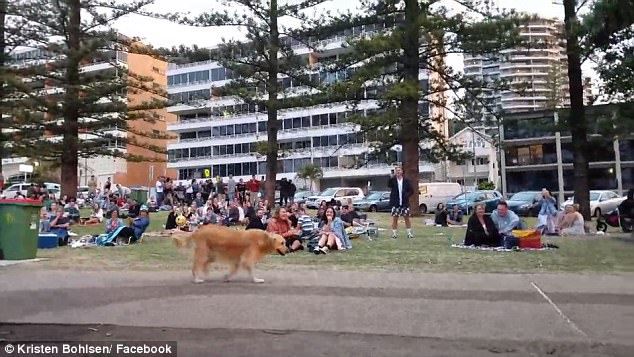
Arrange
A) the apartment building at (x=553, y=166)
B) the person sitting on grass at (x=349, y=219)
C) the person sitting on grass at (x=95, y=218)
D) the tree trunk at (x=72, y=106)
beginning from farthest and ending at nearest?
1. the apartment building at (x=553, y=166)
2. the tree trunk at (x=72, y=106)
3. the person sitting on grass at (x=95, y=218)
4. the person sitting on grass at (x=349, y=219)

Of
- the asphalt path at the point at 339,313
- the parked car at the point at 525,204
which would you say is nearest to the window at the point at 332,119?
Result: the parked car at the point at 525,204

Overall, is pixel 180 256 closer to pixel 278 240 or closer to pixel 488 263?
pixel 278 240

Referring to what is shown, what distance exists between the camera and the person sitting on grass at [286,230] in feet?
45.6

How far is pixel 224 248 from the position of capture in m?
9.39

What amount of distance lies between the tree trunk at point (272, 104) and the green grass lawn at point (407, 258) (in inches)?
566

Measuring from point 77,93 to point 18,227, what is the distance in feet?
53.0

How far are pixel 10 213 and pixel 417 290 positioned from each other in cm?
775

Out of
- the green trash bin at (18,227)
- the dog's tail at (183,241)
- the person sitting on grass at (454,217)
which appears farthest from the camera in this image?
the person sitting on grass at (454,217)

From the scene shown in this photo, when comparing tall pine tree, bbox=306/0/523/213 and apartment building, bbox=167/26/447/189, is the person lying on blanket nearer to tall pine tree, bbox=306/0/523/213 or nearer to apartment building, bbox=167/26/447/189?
tall pine tree, bbox=306/0/523/213

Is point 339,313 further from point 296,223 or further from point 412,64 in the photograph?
point 412,64

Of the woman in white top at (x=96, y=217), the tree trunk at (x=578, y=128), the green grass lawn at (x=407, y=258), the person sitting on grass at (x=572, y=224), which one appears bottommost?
the green grass lawn at (x=407, y=258)

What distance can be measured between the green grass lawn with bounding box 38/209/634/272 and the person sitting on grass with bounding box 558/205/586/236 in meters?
1.85

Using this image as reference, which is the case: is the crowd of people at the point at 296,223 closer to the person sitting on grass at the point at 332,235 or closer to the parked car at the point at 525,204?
the person sitting on grass at the point at 332,235

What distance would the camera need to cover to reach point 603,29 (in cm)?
1750
